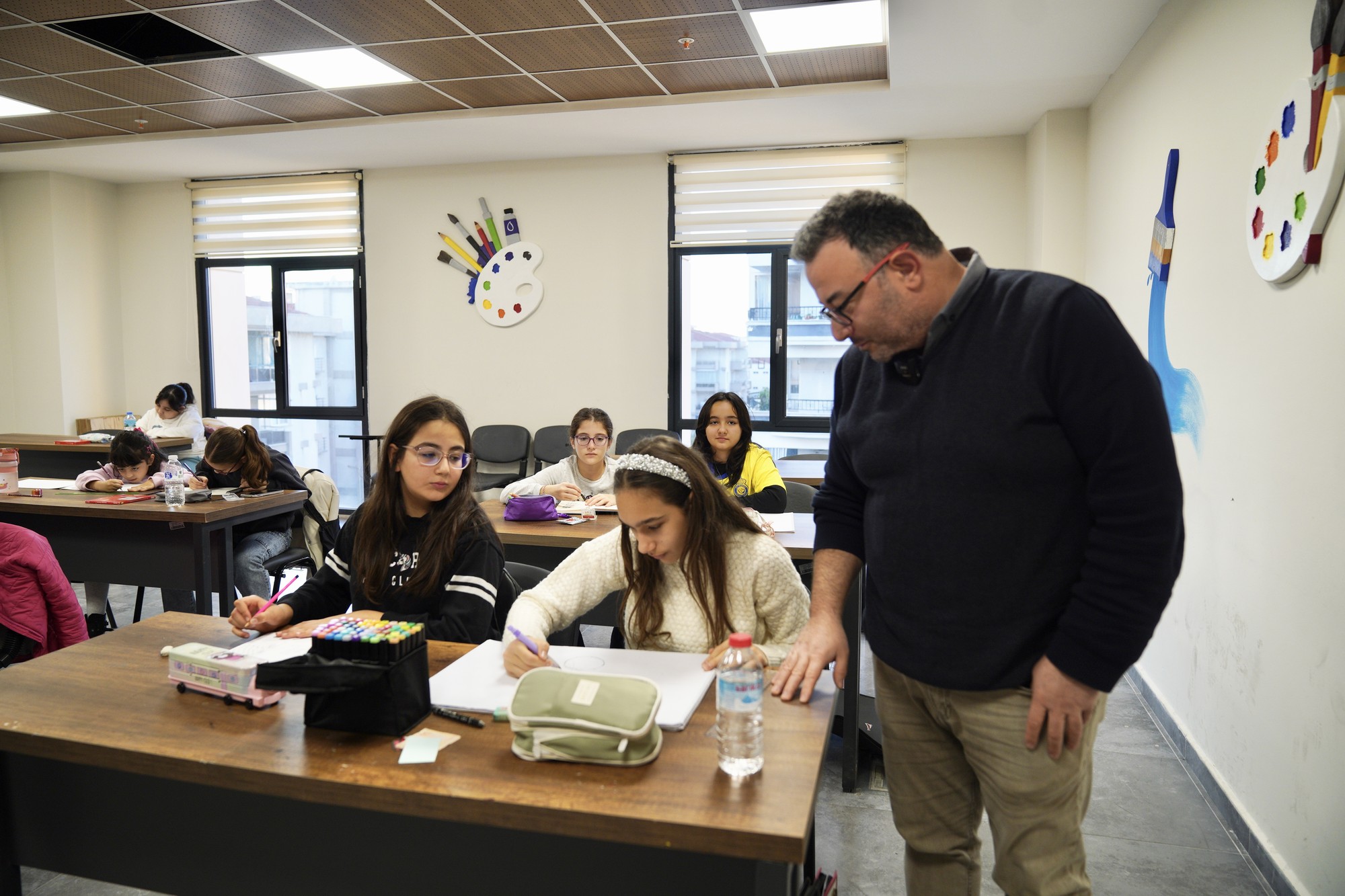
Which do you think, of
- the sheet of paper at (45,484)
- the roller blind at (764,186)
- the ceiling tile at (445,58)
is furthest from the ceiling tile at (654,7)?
the sheet of paper at (45,484)

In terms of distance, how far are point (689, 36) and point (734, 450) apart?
1890mm

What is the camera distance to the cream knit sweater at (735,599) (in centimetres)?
184

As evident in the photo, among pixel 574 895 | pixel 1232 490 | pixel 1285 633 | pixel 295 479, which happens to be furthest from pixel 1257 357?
pixel 295 479

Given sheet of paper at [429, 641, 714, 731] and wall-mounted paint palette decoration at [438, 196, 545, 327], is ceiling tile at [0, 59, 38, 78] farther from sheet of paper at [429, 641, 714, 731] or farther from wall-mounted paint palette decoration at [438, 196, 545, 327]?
sheet of paper at [429, 641, 714, 731]

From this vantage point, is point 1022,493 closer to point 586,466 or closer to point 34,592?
point 34,592

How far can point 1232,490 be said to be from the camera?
2605 mm

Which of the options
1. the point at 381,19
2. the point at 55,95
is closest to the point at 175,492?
the point at 381,19

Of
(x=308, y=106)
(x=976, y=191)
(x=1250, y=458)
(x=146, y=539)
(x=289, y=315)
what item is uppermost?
(x=308, y=106)

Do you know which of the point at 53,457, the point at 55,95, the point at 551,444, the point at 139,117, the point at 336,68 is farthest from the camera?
the point at 551,444

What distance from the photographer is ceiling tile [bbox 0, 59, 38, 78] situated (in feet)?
14.4

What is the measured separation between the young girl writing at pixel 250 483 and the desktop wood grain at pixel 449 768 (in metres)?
2.47

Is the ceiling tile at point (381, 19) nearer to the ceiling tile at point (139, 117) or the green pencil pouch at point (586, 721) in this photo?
the ceiling tile at point (139, 117)

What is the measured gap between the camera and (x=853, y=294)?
1.33m

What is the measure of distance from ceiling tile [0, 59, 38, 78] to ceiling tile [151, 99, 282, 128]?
667 mm
